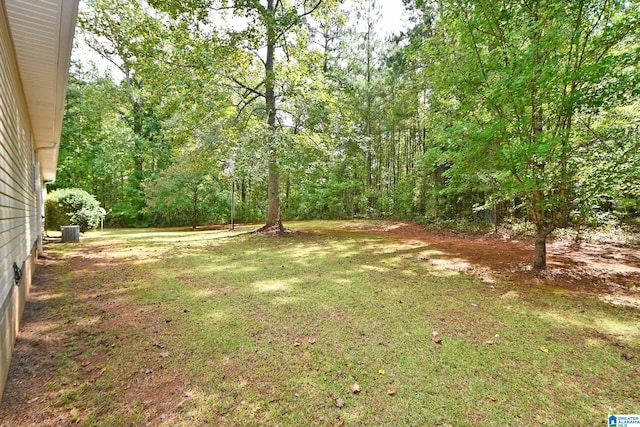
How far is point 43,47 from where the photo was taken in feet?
11.0

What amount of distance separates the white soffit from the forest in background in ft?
16.2

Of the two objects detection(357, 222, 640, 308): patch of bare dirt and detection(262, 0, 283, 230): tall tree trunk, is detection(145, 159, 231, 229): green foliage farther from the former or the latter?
detection(357, 222, 640, 308): patch of bare dirt

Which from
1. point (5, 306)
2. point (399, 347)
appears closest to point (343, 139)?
point (399, 347)

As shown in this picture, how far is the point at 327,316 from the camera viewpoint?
3.78 m

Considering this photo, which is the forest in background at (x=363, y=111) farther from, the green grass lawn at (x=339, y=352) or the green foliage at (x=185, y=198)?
the green grass lawn at (x=339, y=352)

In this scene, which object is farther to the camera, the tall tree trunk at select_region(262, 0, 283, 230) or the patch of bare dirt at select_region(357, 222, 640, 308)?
the tall tree trunk at select_region(262, 0, 283, 230)

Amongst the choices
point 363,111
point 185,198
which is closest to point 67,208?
point 185,198

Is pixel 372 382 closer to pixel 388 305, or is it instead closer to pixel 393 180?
pixel 388 305

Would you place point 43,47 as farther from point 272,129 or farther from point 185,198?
point 185,198

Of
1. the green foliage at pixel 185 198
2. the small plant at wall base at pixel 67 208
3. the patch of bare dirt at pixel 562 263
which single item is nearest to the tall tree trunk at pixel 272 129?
the green foliage at pixel 185 198

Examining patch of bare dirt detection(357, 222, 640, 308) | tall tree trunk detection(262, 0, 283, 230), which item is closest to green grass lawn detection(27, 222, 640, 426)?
patch of bare dirt detection(357, 222, 640, 308)

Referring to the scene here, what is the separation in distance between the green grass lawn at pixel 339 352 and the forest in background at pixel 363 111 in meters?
2.73

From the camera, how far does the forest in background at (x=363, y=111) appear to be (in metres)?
4.76

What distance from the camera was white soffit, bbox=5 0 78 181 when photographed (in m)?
2.73
